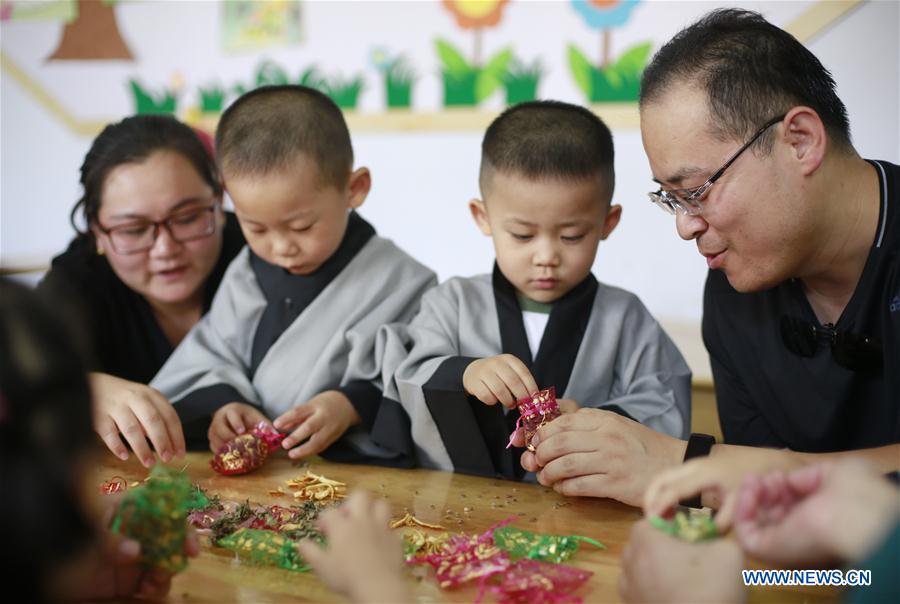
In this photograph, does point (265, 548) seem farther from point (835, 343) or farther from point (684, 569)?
point (835, 343)

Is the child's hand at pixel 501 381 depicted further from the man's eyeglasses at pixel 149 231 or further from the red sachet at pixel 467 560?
the man's eyeglasses at pixel 149 231

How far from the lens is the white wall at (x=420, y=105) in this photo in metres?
3.17

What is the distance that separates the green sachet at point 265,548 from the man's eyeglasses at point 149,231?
104cm

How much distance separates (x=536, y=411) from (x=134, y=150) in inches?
49.1

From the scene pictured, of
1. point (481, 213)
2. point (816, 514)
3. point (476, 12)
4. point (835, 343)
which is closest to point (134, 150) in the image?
point (481, 213)

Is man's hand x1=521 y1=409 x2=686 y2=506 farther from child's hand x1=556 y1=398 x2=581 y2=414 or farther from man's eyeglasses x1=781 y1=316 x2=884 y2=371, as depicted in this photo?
man's eyeglasses x1=781 y1=316 x2=884 y2=371

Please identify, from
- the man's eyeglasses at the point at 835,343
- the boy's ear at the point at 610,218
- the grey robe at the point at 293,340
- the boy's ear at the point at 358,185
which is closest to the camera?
the man's eyeglasses at the point at 835,343

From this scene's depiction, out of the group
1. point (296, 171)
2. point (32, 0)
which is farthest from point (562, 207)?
point (32, 0)

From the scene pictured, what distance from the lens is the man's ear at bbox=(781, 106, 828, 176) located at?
1456mm

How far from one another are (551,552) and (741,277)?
0.64 m

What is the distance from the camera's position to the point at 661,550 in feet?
3.07

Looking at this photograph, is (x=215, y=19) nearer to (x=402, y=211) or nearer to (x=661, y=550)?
(x=402, y=211)

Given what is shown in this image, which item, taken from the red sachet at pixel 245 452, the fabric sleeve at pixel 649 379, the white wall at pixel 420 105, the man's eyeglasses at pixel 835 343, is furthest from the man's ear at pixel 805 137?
the white wall at pixel 420 105

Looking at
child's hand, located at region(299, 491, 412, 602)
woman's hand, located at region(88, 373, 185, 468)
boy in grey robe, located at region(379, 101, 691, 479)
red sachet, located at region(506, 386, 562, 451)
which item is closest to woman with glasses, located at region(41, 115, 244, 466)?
woman's hand, located at region(88, 373, 185, 468)
